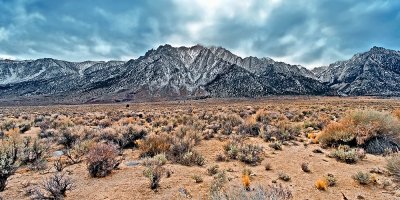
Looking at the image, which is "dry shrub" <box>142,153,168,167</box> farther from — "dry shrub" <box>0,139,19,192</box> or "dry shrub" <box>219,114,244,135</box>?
"dry shrub" <box>219,114,244,135</box>

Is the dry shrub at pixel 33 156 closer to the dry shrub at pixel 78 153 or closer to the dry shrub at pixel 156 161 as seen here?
the dry shrub at pixel 78 153

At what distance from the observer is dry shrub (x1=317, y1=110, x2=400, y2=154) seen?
13705 millimetres

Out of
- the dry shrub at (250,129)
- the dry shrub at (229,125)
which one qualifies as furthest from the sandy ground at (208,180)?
the dry shrub at (229,125)

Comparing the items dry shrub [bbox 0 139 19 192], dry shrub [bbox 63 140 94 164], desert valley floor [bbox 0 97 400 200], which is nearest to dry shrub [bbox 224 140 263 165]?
desert valley floor [bbox 0 97 400 200]

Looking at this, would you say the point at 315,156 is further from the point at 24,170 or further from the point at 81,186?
the point at 24,170

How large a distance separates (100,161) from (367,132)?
11.6 metres

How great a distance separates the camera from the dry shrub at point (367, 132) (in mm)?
13705

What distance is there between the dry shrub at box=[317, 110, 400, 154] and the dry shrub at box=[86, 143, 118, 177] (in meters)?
10.0

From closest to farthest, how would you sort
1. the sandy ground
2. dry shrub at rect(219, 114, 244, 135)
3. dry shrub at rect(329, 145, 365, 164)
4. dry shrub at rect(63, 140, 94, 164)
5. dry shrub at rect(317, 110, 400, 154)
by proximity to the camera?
the sandy ground → dry shrub at rect(329, 145, 365, 164) → dry shrub at rect(63, 140, 94, 164) → dry shrub at rect(317, 110, 400, 154) → dry shrub at rect(219, 114, 244, 135)

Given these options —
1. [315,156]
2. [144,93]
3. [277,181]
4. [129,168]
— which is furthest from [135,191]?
[144,93]

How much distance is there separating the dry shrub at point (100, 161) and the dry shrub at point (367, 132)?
32.8 feet

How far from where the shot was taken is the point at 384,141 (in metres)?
13.8

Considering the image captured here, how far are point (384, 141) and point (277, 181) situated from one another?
685 cm

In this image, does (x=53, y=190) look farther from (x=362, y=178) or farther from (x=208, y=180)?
(x=362, y=178)
